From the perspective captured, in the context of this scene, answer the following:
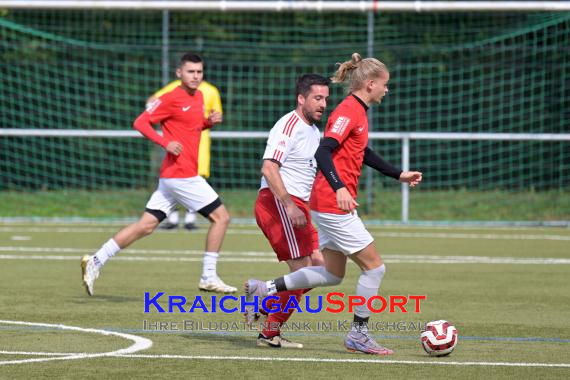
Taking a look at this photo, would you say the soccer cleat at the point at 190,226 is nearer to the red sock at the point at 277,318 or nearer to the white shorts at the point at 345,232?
the red sock at the point at 277,318

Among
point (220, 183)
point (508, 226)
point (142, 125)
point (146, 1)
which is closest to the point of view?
point (142, 125)

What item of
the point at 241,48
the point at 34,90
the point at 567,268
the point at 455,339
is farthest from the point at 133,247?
the point at 241,48

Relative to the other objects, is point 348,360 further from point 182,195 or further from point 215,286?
point 182,195

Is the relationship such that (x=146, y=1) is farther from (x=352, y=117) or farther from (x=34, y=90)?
(x=352, y=117)

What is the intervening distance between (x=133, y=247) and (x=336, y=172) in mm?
8001

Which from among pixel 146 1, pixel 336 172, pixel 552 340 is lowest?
pixel 552 340

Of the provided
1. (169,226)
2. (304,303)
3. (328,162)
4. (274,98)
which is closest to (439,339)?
(328,162)

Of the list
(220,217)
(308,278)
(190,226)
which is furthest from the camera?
(190,226)

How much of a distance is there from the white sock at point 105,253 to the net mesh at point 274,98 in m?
10.9

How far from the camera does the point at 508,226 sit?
18.9m

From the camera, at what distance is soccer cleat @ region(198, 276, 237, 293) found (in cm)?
1035

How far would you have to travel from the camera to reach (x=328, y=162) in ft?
23.3

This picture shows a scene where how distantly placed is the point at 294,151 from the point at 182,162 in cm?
310

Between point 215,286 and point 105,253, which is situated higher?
point 105,253
